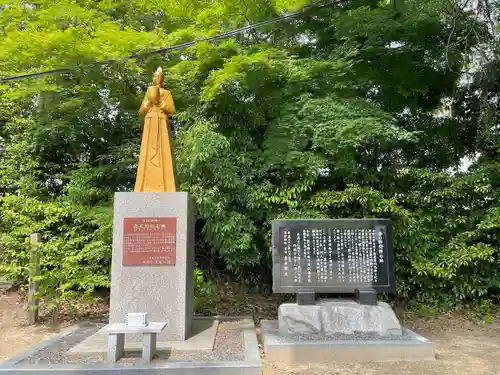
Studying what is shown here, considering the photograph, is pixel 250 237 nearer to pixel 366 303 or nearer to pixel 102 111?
pixel 366 303

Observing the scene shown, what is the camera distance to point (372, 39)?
690cm

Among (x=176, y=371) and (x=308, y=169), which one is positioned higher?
(x=308, y=169)

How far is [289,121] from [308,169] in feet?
2.91

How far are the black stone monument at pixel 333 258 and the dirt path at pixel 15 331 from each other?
3.53 metres

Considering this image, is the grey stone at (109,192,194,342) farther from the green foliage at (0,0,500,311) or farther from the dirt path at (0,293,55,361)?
the dirt path at (0,293,55,361)

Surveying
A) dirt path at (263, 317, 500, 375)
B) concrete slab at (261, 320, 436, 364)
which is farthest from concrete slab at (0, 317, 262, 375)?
concrete slab at (261, 320, 436, 364)

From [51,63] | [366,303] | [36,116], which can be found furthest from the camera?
[36,116]

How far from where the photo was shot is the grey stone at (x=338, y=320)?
5055mm

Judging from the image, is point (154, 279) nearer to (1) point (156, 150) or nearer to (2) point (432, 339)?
(1) point (156, 150)

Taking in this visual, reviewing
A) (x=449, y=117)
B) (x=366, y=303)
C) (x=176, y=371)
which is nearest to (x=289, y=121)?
(x=366, y=303)

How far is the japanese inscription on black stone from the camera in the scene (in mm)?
5375

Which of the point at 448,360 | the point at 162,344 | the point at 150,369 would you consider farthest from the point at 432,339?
the point at 150,369

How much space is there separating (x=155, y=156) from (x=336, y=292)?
304 cm

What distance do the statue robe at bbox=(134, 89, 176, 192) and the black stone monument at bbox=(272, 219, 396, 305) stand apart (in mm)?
1644
